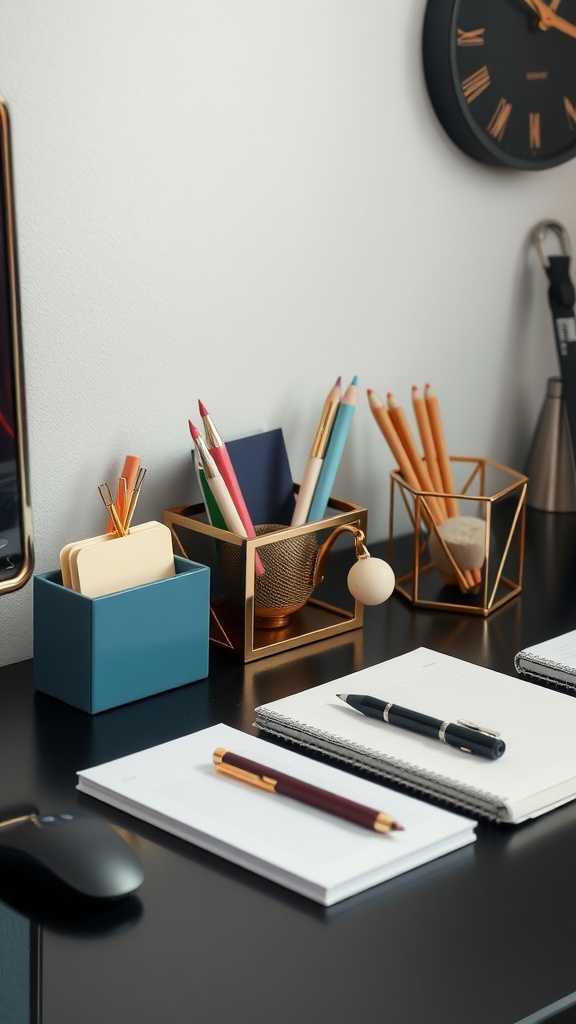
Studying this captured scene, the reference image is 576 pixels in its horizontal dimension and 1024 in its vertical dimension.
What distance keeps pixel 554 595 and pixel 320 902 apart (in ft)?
2.02

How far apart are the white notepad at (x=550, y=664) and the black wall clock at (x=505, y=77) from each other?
596 millimetres

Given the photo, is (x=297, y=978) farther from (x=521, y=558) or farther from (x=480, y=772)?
(x=521, y=558)

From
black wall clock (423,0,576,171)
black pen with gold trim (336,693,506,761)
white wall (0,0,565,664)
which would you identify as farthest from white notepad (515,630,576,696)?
black wall clock (423,0,576,171)

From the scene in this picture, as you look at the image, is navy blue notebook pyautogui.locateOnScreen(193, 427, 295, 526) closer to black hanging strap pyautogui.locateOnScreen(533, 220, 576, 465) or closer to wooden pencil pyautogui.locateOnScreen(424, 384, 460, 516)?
wooden pencil pyautogui.locateOnScreen(424, 384, 460, 516)

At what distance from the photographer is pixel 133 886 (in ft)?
2.26

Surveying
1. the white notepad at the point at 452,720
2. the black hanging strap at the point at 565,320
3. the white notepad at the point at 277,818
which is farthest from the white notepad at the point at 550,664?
the black hanging strap at the point at 565,320

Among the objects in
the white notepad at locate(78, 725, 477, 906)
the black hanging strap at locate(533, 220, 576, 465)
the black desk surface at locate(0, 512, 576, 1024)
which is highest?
the black hanging strap at locate(533, 220, 576, 465)

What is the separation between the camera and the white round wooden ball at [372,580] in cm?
106

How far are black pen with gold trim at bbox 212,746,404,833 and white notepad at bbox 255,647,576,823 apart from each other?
0.07m

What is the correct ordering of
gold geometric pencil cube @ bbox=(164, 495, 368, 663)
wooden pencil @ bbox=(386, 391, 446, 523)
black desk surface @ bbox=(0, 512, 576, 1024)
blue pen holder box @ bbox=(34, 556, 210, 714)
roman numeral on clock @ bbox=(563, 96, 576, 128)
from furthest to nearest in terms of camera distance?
roman numeral on clock @ bbox=(563, 96, 576, 128) → wooden pencil @ bbox=(386, 391, 446, 523) → gold geometric pencil cube @ bbox=(164, 495, 368, 663) → blue pen holder box @ bbox=(34, 556, 210, 714) → black desk surface @ bbox=(0, 512, 576, 1024)

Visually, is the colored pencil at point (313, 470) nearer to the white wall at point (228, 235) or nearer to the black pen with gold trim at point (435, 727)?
the white wall at point (228, 235)

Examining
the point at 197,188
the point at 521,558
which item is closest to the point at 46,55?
the point at 197,188

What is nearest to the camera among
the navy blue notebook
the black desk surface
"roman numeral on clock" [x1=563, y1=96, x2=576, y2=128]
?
the black desk surface

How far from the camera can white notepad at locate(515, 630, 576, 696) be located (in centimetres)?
101
